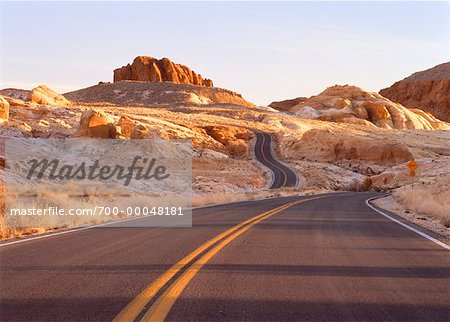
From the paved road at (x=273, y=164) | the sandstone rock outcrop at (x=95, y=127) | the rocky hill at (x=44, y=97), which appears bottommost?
the paved road at (x=273, y=164)

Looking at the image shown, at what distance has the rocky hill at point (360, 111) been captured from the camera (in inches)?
6250

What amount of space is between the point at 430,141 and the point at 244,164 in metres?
61.0

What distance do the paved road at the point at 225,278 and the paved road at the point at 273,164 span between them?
179 ft

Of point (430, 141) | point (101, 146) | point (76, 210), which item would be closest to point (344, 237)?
point (76, 210)

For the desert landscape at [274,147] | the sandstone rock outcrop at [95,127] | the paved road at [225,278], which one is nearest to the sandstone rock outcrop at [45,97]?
the desert landscape at [274,147]

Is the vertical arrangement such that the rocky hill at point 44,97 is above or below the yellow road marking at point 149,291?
above

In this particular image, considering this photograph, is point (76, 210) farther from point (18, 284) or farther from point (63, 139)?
point (63, 139)

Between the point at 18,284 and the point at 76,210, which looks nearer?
the point at 18,284

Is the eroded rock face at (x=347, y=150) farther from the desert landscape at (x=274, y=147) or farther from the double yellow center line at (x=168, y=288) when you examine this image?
the double yellow center line at (x=168, y=288)


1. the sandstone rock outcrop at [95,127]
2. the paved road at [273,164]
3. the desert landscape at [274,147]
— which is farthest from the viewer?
the paved road at [273,164]

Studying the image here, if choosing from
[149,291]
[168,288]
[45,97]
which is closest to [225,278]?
[168,288]

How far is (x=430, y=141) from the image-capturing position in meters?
117

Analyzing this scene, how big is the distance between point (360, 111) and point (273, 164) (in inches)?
3561

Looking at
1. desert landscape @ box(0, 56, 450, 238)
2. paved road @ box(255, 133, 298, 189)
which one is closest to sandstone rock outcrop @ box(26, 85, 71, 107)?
desert landscape @ box(0, 56, 450, 238)
